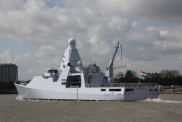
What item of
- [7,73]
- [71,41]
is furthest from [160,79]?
[7,73]

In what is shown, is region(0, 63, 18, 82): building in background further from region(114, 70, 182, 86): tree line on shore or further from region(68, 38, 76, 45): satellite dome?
region(68, 38, 76, 45): satellite dome

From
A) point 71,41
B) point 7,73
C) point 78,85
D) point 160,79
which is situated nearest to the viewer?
point 78,85

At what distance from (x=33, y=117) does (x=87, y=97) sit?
521 inches

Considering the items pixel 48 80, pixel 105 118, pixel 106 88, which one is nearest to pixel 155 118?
pixel 105 118

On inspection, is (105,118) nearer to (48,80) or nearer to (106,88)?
(106,88)

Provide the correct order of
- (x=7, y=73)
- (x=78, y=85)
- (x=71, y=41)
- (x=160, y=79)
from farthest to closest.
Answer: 1. (x=7, y=73)
2. (x=160, y=79)
3. (x=71, y=41)
4. (x=78, y=85)

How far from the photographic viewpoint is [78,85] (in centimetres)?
3662

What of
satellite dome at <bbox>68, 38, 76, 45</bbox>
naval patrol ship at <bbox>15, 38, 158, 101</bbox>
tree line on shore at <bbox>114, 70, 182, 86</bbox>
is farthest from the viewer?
tree line on shore at <bbox>114, 70, 182, 86</bbox>

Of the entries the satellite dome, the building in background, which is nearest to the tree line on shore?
the satellite dome

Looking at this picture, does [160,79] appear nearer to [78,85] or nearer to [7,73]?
[78,85]

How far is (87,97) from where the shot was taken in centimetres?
3400

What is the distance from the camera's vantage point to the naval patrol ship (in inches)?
1265

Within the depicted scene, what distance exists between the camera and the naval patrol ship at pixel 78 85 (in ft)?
105

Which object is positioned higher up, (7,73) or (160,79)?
(7,73)
